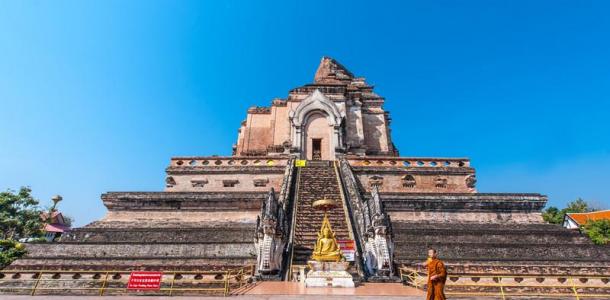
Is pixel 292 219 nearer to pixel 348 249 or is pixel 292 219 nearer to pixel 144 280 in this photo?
pixel 348 249

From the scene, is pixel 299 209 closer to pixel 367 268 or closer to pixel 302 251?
pixel 302 251

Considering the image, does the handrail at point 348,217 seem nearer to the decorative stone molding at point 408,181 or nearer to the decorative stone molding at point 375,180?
the decorative stone molding at point 375,180

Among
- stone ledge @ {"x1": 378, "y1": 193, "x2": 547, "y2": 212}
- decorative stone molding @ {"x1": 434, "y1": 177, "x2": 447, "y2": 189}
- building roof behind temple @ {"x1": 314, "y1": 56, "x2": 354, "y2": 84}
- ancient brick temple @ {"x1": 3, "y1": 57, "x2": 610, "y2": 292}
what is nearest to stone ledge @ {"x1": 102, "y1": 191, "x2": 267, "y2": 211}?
ancient brick temple @ {"x1": 3, "y1": 57, "x2": 610, "y2": 292}

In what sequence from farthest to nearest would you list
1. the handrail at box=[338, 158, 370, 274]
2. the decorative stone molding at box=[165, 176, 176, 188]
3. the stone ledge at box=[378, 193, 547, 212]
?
the decorative stone molding at box=[165, 176, 176, 188] < the stone ledge at box=[378, 193, 547, 212] < the handrail at box=[338, 158, 370, 274]

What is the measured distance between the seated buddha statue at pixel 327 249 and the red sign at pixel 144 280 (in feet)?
13.9

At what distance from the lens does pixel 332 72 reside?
34.7 metres

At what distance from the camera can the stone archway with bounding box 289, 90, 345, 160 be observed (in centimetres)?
2508

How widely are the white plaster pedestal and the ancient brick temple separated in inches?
42.9

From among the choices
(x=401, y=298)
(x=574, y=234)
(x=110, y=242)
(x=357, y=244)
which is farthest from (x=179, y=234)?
(x=574, y=234)

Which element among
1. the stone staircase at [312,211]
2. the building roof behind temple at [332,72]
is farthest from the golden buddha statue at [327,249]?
the building roof behind temple at [332,72]

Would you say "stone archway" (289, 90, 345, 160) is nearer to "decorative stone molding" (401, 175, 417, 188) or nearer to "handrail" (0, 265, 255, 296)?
"decorative stone molding" (401, 175, 417, 188)

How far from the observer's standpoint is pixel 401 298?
310 inches

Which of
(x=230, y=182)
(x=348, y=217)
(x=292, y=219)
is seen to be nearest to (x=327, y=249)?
(x=292, y=219)

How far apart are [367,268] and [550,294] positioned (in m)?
4.89
